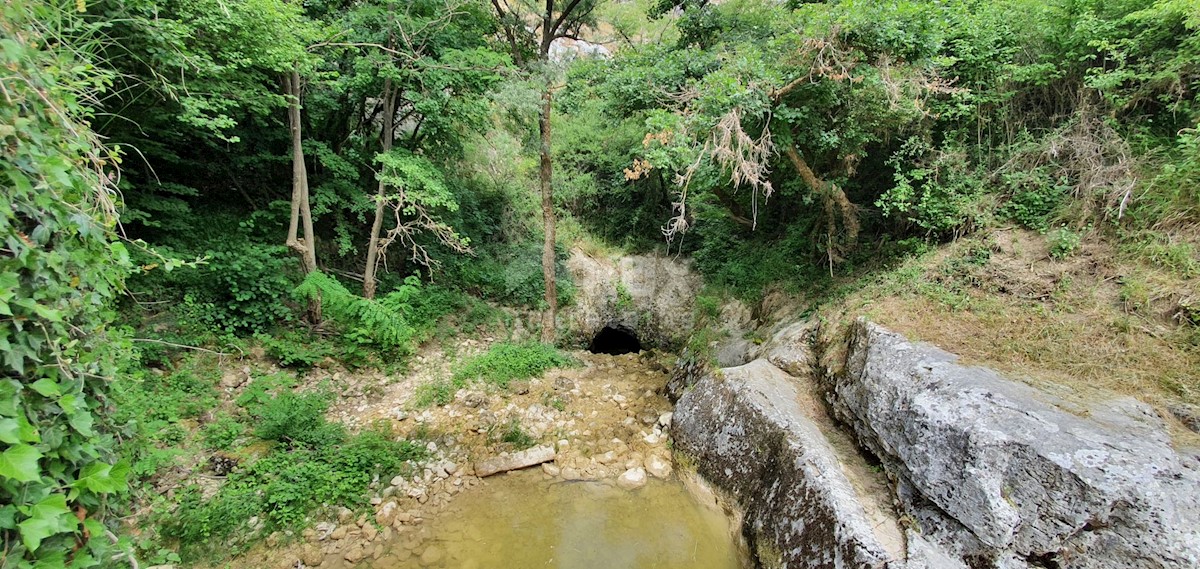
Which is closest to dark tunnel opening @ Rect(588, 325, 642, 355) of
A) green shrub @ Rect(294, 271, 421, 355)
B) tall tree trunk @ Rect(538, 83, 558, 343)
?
tall tree trunk @ Rect(538, 83, 558, 343)

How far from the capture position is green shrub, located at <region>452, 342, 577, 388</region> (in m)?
7.51

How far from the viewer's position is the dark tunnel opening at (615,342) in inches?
Result: 427

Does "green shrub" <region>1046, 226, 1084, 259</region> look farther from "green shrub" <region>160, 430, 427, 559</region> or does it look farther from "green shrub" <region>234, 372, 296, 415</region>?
"green shrub" <region>234, 372, 296, 415</region>

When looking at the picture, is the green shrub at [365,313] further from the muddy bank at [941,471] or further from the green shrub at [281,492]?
the muddy bank at [941,471]

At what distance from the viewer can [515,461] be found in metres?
5.93

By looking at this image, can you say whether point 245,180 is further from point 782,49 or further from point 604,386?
point 782,49

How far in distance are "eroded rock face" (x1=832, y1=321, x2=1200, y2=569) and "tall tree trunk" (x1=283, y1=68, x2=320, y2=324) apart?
8079 mm

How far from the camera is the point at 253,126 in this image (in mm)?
7605

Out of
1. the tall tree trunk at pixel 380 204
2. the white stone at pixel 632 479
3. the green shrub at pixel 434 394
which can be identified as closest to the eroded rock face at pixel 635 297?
the green shrub at pixel 434 394

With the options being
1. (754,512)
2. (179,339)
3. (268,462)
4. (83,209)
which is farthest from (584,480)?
(179,339)

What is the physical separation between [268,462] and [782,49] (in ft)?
27.8

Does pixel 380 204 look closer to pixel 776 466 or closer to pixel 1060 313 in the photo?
pixel 776 466

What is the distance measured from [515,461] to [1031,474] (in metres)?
5.17

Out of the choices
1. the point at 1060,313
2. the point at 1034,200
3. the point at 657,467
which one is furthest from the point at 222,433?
the point at 1034,200
